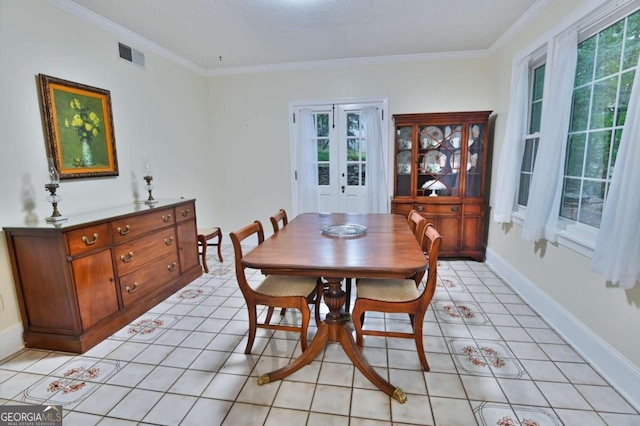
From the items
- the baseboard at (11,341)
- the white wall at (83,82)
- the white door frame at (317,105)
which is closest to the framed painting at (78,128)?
the white wall at (83,82)

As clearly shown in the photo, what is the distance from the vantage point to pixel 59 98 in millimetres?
2395

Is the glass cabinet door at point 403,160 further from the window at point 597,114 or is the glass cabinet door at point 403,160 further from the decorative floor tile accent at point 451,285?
the window at point 597,114

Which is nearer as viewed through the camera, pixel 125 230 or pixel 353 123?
pixel 125 230

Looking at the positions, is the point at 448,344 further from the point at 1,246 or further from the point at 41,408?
the point at 1,246

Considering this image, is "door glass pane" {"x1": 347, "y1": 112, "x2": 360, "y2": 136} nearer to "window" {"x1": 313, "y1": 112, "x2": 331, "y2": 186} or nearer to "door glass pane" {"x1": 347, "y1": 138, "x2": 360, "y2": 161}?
"door glass pane" {"x1": 347, "y1": 138, "x2": 360, "y2": 161}

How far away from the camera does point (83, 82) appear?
2.61m

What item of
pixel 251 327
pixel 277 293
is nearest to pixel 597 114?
pixel 277 293

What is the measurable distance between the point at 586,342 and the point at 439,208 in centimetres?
200

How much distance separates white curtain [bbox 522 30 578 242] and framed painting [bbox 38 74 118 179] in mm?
3658

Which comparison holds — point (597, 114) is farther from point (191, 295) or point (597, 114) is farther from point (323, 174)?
point (191, 295)

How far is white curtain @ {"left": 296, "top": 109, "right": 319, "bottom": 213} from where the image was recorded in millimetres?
4289

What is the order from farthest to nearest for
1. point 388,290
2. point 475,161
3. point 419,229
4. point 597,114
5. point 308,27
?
point 475,161 < point 308,27 < point 419,229 < point 597,114 < point 388,290

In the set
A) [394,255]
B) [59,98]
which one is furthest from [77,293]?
[394,255]

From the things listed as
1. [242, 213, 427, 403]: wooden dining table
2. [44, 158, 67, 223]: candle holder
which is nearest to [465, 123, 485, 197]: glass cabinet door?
[242, 213, 427, 403]: wooden dining table
